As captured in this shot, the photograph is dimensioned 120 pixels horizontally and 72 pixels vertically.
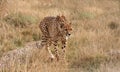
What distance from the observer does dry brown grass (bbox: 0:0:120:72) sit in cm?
827

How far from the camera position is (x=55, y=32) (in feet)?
30.3

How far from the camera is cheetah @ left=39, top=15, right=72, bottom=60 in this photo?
8992 mm

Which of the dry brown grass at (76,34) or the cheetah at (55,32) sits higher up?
the cheetah at (55,32)

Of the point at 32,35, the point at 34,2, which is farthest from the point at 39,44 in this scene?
the point at 34,2

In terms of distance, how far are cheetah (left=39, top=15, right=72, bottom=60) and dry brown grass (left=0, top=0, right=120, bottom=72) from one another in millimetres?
448

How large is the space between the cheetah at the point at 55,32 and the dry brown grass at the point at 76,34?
1.47 ft

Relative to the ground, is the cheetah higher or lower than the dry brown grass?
higher

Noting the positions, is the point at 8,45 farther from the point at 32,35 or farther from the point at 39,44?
the point at 32,35

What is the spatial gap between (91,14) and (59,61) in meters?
7.57

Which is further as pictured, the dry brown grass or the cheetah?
the cheetah

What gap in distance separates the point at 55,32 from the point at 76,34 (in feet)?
6.95

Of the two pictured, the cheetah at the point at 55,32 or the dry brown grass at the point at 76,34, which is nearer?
the dry brown grass at the point at 76,34

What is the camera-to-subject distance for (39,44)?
32.9 feet

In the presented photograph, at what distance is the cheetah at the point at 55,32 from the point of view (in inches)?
354
